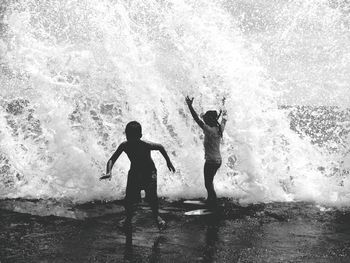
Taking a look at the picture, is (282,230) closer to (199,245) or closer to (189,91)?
(199,245)

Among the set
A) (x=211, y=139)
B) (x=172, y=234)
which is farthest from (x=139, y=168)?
(x=211, y=139)

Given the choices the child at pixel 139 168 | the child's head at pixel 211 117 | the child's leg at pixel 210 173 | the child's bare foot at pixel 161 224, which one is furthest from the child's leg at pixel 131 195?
the child's head at pixel 211 117

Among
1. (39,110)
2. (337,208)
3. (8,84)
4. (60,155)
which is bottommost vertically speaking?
(337,208)

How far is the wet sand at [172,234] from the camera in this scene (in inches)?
225

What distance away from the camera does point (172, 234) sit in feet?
22.6

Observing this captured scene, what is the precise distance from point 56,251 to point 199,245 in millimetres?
2086

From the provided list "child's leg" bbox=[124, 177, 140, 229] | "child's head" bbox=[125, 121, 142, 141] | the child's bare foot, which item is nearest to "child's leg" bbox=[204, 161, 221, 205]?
the child's bare foot

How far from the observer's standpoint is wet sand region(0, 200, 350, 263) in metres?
5.72

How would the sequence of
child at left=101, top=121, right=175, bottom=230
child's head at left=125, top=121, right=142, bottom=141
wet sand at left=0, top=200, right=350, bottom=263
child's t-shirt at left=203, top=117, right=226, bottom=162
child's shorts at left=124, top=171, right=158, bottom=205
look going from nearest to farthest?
wet sand at left=0, top=200, right=350, bottom=263
child's head at left=125, top=121, right=142, bottom=141
child at left=101, top=121, right=175, bottom=230
child's shorts at left=124, top=171, right=158, bottom=205
child's t-shirt at left=203, top=117, right=226, bottom=162

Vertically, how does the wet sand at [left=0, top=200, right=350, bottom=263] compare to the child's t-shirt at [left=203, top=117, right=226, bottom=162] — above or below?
below

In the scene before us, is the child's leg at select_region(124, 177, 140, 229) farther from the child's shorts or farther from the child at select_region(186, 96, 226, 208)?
the child at select_region(186, 96, 226, 208)

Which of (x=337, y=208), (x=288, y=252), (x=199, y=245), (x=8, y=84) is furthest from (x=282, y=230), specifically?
(x=8, y=84)

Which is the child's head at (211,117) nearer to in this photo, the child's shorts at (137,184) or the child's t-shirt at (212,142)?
the child's t-shirt at (212,142)

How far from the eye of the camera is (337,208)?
9.80 m
